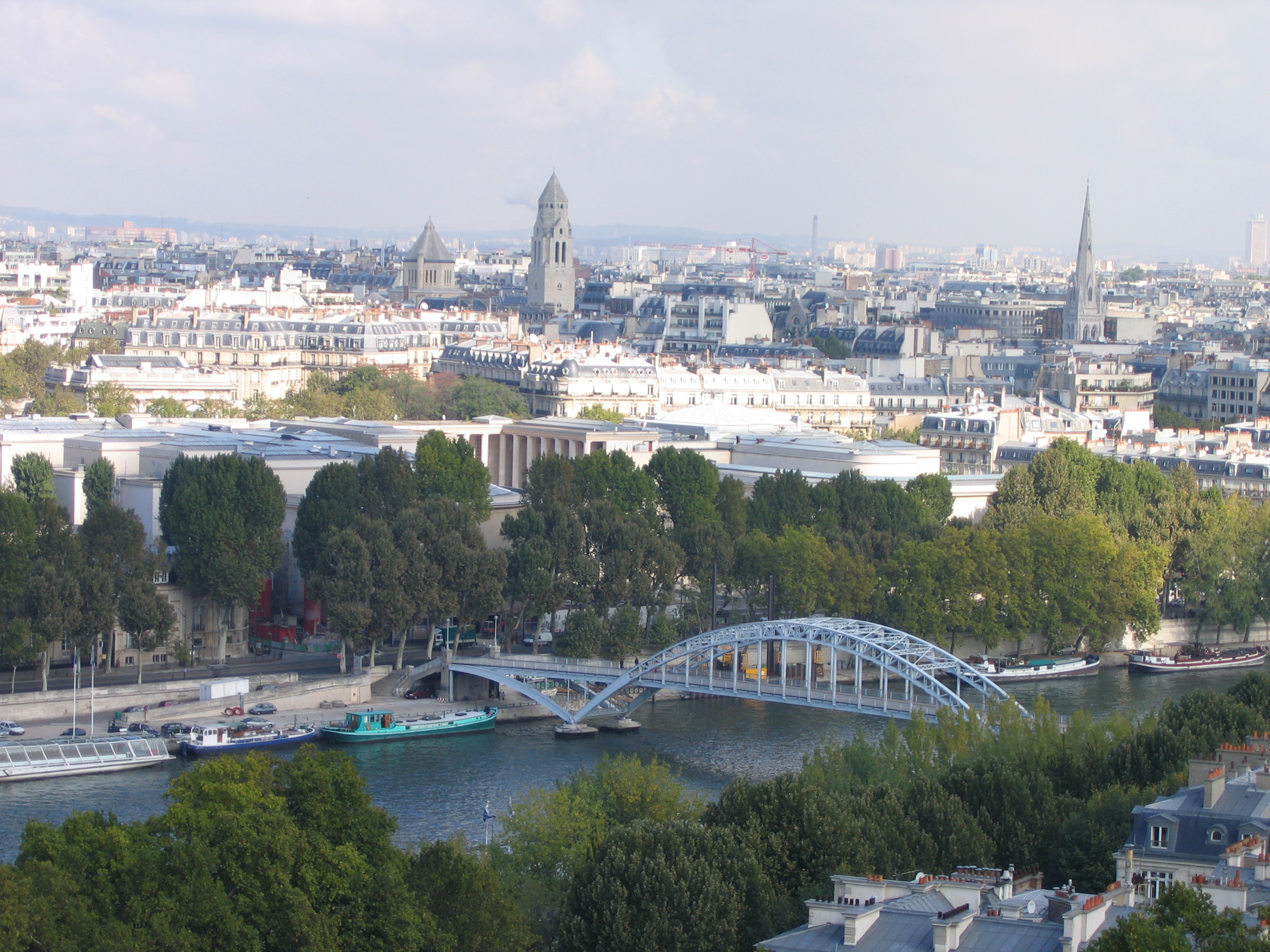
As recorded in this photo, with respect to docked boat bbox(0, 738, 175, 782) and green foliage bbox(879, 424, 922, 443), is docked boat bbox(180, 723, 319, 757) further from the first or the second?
green foliage bbox(879, 424, 922, 443)

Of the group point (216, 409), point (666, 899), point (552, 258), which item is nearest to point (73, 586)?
point (666, 899)

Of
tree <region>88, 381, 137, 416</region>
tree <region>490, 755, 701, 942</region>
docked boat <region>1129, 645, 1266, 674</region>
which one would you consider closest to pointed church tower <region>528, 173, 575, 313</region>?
tree <region>88, 381, 137, 416</region>

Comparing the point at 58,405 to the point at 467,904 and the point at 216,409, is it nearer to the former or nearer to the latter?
the point at 216,409

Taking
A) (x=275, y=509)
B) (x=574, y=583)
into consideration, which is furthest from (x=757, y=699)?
(x=275, y=509)

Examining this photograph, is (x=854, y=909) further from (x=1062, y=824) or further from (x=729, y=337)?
(x=729, y=337)

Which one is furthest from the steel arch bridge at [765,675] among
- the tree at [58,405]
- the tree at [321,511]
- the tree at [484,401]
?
the tree at [484,401]
